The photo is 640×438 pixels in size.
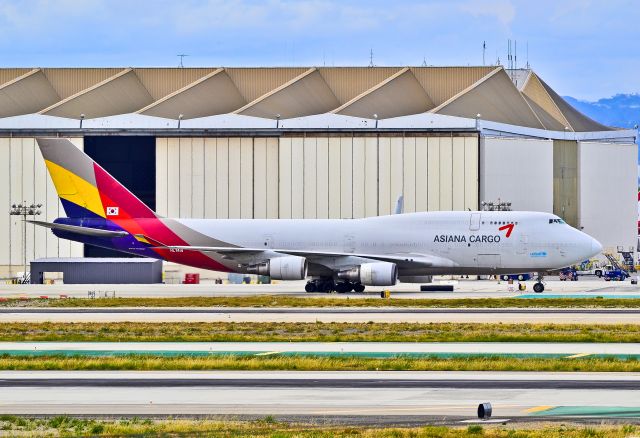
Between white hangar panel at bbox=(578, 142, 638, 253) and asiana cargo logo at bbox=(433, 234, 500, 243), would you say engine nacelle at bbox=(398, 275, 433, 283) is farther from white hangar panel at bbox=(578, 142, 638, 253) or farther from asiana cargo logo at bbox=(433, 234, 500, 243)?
white hangar panel at bbox=(578, 142, 638, 253)

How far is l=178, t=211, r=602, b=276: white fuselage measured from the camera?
7019 cm

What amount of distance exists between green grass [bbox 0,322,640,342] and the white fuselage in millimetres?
24832

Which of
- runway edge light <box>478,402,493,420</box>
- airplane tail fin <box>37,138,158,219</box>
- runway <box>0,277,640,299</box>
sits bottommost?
runway <box>0,277,640,299</box>

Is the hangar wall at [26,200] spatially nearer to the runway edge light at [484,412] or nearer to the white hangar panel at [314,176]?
the white hangar panel at [314,176]

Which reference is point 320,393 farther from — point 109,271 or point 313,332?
point 109,271

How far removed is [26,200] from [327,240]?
142ft

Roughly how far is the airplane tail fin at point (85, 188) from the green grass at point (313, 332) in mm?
28297

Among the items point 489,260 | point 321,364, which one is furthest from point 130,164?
point 321,364

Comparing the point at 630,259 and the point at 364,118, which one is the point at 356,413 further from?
the point at 630,259

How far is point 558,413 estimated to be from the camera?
23375mm

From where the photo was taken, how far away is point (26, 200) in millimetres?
106750

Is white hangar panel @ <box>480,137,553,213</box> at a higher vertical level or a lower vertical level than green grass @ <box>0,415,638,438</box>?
higher

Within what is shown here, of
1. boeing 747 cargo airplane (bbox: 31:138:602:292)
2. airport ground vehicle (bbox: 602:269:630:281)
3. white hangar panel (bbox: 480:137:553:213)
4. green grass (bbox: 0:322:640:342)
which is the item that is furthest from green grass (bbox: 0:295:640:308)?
white hangar panel (bbox: 480:137:553:213)

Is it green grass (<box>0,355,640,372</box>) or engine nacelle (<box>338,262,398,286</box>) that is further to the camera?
engine nacelle (<box>338,262,398,286</box>)
